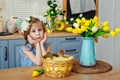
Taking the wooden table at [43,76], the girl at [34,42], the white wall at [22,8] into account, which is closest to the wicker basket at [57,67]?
the wooden table at [43,76]

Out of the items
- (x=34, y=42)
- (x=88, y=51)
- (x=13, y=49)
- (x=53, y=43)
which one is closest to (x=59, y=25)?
(x=53, y=43)

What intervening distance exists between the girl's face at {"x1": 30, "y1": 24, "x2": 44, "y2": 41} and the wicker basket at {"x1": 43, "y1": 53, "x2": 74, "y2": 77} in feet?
1.63

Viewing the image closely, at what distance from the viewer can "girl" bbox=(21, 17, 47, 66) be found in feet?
6.89

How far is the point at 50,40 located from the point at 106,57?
1207mm

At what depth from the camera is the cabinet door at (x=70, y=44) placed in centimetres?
359

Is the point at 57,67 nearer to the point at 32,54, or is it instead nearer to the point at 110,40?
the point at 32,54

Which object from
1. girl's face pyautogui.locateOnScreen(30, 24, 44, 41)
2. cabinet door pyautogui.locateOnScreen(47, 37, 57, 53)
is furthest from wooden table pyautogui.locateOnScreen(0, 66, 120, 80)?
cabinet door pyautogui.locateOnScreen(47, 37, 57, 53)

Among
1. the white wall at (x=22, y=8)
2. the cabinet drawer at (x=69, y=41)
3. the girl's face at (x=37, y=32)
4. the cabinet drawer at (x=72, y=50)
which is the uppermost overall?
the white wall at (x=22, y=8)

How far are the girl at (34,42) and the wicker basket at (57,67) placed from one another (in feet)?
1.38

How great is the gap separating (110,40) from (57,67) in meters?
2.59

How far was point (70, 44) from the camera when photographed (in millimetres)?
3691

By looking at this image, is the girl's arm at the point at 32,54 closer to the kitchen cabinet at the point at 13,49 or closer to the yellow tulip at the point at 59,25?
the kitchen cabinet at the point at 13,49

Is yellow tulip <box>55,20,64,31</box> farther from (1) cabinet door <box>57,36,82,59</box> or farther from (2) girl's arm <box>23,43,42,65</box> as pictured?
(2) girl's arm <box>23,43,42,65</box>

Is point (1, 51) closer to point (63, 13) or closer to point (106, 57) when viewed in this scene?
point (63, 13)
